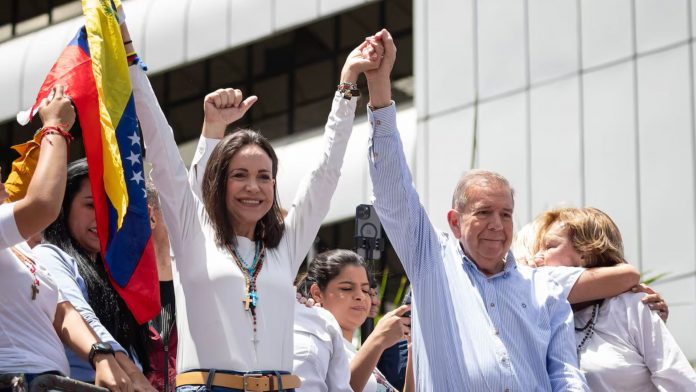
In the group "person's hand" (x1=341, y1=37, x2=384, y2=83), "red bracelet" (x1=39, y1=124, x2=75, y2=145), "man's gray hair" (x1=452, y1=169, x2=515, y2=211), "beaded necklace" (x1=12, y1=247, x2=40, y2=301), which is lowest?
"beaded necklace" (x1=12, y1=247, x2=40, y2=301)

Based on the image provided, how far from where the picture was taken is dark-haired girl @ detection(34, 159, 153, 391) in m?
5.23

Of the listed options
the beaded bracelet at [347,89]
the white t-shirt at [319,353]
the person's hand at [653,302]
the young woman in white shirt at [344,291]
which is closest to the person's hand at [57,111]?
the beaded bracelet at [347,89]

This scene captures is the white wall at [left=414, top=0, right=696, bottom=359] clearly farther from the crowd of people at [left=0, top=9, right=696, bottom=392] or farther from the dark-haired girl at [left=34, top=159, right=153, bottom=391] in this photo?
the dark-haired girl at [left=34, top=159, right=153, bottom=391]

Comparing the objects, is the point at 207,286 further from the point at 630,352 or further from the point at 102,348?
the point at 630,352

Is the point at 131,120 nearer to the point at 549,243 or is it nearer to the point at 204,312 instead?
the point at 204,312

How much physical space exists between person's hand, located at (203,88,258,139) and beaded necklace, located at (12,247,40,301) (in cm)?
125

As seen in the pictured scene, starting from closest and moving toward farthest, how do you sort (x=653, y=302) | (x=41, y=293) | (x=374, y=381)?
(x=41, y=293), (x=653, y=302), (x=374, y=381)

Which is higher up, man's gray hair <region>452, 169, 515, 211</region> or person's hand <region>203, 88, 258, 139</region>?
person's hand <region>203, 88, 258, 139</region>

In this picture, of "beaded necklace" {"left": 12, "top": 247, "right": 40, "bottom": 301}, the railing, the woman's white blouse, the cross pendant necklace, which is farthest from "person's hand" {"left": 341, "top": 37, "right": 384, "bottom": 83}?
the railing

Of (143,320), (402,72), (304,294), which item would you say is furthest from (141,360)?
(402,72)

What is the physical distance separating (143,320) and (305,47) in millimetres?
16261

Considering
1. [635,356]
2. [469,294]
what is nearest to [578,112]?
[635,356]

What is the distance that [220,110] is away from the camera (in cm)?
607

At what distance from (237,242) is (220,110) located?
0.88 meters
